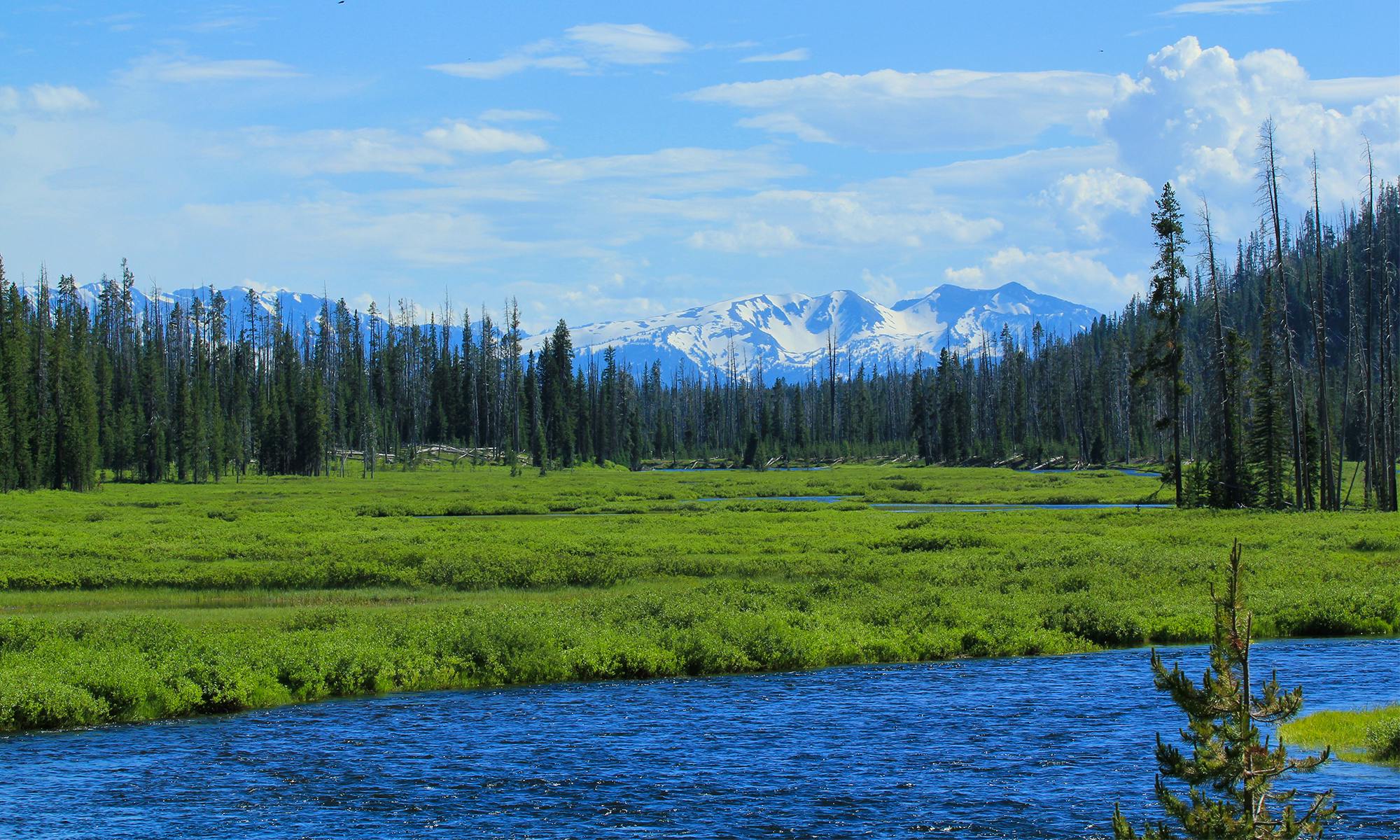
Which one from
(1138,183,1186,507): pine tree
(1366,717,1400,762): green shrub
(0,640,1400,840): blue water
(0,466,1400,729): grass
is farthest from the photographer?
(1138,183,1186,507): pine tree

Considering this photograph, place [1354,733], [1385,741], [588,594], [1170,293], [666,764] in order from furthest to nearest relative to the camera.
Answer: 1. [1170,293]
2. [588,594]
3. [1354,733]
4. [666,764]
5. [1385,741]

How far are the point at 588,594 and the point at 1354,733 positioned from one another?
22902 mm

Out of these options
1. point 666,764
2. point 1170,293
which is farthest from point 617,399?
point 666,764

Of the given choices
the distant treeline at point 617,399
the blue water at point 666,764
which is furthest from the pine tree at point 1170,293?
the blue water at point 666,764

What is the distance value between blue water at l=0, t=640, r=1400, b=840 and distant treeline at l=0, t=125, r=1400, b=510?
42.5 m

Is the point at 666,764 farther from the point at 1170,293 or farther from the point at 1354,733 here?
the point at 1170,293

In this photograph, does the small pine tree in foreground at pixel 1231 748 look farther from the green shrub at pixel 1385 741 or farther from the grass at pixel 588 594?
the grass at pixel 588 594

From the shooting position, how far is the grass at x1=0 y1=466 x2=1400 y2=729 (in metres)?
25.5

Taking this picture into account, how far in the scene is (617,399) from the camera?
178 meters

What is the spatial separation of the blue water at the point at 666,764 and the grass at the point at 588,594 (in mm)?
1267

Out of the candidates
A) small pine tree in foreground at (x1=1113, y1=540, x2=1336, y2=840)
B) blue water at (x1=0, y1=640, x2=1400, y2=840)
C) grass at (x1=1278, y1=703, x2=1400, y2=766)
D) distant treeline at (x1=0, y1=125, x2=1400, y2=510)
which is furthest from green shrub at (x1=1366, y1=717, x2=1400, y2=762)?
distant treeline at (x1=0, y1=125, x2=1400, y2=510)

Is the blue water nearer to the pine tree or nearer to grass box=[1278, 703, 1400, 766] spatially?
grass box=[1278, 703, 1400, 766]

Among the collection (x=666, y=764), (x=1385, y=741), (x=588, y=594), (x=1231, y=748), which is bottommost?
(x=666, y=764)

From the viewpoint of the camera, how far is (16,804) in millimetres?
17250
